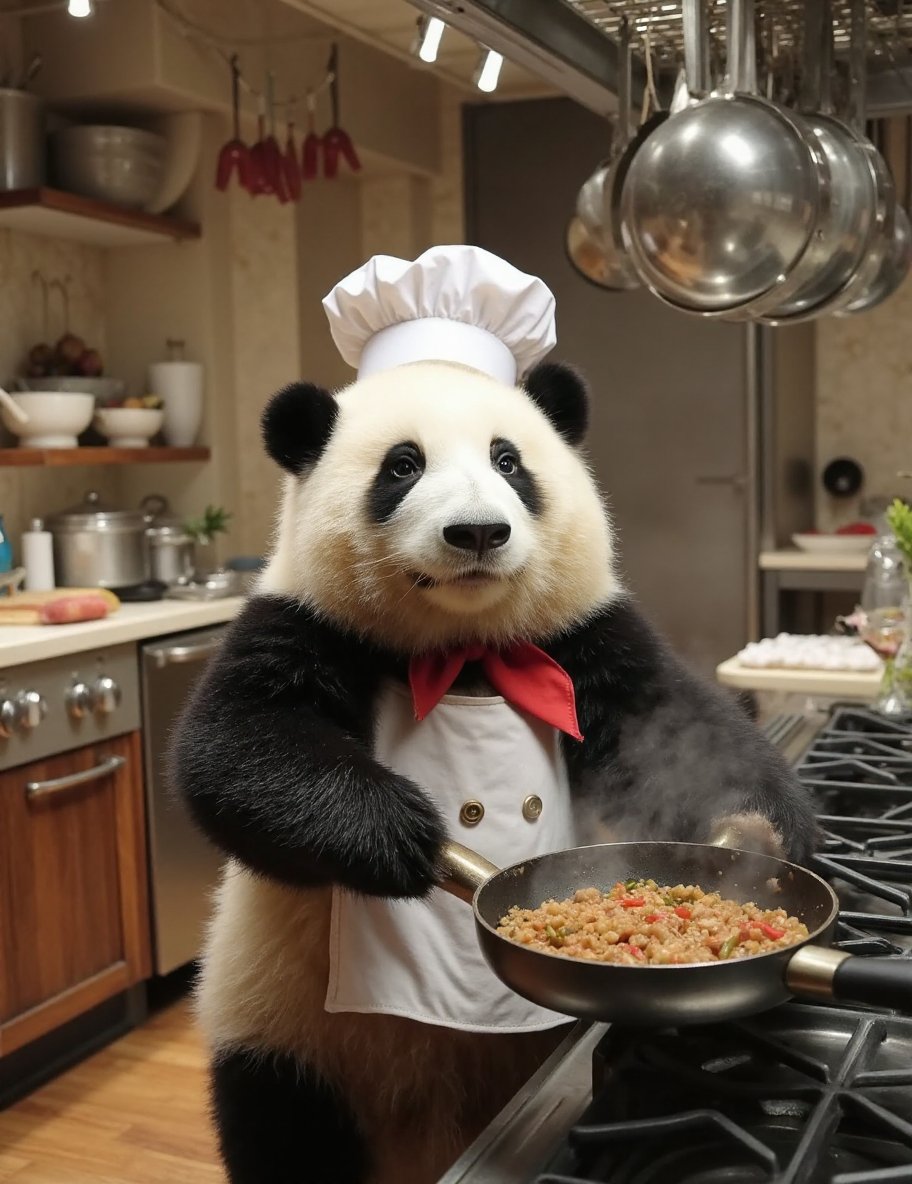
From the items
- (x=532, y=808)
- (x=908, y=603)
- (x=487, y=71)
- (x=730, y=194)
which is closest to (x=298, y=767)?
(x=532, y=808)

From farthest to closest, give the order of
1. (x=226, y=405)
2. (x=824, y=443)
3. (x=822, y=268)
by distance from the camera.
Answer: (x=824, y=443) → (x=226, y=405) → (x=822, y=268)

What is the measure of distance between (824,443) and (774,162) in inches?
113

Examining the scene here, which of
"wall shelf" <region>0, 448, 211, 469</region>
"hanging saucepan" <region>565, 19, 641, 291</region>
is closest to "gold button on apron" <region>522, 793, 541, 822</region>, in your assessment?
"hanging saucepan" <region>565, 19, 641, 291</region>

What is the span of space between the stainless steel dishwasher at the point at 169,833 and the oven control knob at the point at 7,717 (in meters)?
0.39

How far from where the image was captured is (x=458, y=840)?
44.7 inches

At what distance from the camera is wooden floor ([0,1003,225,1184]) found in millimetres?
2172

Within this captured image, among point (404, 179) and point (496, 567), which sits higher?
point (404, 179)

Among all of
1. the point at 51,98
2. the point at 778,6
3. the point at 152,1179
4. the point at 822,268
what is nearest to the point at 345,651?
the point at 822,268

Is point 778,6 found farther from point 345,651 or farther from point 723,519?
point 723,519

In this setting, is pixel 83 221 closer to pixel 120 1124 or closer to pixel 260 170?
pixel 260 170

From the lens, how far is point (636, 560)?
12.7 feet

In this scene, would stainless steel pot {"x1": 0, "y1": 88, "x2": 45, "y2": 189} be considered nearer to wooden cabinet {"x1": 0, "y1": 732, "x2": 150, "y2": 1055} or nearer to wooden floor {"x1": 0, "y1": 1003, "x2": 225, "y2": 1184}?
wooden cabinet {"x1": 0, "y1": 732, "x2": 150, "y2": 1055}

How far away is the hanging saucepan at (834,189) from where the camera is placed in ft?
5.22

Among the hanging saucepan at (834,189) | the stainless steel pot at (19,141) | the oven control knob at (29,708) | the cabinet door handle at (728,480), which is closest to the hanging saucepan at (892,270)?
the hanging saucepan at (834,189)
